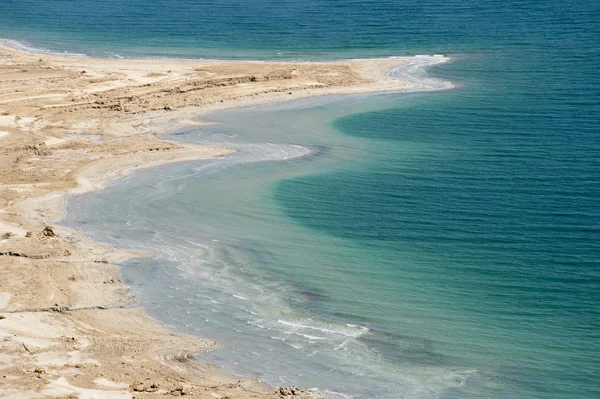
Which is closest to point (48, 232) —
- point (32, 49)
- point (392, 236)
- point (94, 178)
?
point (94, 178)

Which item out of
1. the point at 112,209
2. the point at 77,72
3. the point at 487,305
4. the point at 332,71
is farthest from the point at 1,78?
the point at 487,305

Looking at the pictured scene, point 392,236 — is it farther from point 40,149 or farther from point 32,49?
point 32,49

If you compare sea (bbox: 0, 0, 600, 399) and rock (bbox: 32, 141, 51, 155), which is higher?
rock (bbox: 32, 141, 51, 155)

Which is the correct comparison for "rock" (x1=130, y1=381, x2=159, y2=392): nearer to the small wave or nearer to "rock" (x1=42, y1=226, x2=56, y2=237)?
"rock" (x1=42, y1=226, x2=56, y2=237)

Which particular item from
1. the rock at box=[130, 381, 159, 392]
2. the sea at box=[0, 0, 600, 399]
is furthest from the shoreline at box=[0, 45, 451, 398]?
the sea at box=[0, 0, 600, 399]

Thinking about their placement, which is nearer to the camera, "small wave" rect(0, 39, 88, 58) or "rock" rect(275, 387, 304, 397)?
"rock" rect(275, 387, 304, 397)
